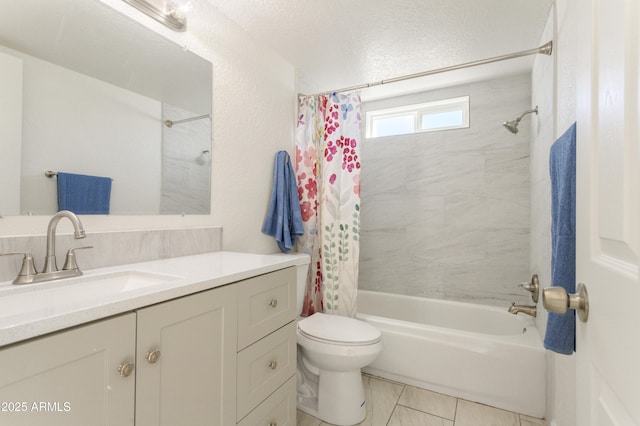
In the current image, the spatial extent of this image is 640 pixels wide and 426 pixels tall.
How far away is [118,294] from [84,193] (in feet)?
1.90

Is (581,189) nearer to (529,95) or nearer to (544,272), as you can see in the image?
A: (544,272)

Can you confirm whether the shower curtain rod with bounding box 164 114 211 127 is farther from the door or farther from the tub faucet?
the tub faucet

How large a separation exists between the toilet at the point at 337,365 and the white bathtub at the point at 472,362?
0.37m

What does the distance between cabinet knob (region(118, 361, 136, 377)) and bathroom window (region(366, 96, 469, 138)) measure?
2.64 metres

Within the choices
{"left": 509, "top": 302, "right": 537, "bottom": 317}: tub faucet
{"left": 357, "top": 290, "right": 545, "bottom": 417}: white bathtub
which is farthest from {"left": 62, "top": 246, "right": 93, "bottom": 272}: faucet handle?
{"left": 509, "top": 302, "right": 537, "bottom": 317}: tub faucet

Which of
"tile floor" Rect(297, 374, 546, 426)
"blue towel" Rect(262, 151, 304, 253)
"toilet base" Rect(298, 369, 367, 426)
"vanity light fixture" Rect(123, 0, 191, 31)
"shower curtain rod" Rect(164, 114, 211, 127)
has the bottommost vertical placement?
"tile floor" Rect(297, 374, 546, 426)

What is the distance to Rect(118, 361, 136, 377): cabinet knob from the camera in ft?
2.22

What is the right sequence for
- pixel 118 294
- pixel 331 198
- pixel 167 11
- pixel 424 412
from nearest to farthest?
pixel 118 294 < pixel 167 11 < pixel 424 412 < pixel 331 198

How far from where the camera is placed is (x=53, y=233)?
0.92m

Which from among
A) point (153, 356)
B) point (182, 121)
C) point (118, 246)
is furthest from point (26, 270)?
point (182, 121)

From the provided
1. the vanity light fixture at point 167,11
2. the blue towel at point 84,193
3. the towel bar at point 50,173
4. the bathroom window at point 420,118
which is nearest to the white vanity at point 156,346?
the blue towel at point 84,193

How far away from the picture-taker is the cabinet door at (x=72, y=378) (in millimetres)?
529

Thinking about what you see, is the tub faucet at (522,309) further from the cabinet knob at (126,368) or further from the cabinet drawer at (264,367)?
the cabinet knob at (126,368)

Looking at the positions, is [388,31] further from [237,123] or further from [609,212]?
[609,212]
